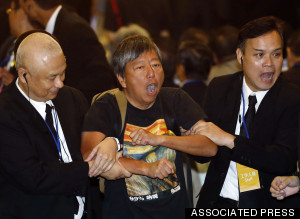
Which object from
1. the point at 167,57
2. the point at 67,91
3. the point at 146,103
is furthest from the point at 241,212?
the point at 167,57

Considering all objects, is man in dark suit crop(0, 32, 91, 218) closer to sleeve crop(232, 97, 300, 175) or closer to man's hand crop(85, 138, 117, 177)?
man's hand crop(85, 138, 117, 177)

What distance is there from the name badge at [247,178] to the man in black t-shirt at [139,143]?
14.7 inches

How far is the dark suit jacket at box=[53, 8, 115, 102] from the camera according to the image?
4.89 m

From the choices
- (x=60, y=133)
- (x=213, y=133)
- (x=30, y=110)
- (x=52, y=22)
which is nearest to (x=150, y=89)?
(x=213, y=133)

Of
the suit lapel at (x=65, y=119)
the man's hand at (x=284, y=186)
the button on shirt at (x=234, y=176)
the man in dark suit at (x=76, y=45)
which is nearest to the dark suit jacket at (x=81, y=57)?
the man in dark suit at (x=76, y=45)

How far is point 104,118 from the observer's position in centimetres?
346

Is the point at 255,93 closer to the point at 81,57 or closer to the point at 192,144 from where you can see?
the point at 192,144

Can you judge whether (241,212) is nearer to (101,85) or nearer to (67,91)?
(67,91)

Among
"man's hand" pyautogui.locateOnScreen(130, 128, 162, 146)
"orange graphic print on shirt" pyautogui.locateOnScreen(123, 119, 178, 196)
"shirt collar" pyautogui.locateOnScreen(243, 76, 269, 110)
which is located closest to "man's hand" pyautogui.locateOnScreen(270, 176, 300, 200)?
"shirt collar" pyautogui.locateOnScreen(243, 76, 269, 110)

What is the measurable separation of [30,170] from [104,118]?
58 cm

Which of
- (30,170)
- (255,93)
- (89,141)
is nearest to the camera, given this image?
(30,170)

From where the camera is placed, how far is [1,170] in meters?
3.35

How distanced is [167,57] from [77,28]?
1.08 meters

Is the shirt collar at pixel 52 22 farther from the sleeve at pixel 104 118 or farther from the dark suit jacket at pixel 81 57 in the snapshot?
the sleeve at pixel 104 118
